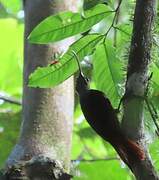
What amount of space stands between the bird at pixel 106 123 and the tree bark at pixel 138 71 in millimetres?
11

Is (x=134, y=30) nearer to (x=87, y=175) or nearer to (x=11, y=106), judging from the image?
(x=87, y=175)

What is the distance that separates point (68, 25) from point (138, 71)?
11.3 inches

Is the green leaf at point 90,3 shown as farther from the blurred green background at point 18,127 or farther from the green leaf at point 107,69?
the blurred green background at point 18,127

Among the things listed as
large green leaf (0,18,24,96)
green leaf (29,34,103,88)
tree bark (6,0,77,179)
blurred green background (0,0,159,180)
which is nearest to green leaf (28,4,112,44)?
green leaf (29,34,103,88)

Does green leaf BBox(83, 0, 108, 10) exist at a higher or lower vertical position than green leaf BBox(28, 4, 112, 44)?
higher

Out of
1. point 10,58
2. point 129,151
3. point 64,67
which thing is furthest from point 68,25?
point 10,58

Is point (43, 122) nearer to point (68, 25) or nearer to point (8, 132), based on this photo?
point (68, 25)

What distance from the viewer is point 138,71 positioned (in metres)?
0.68

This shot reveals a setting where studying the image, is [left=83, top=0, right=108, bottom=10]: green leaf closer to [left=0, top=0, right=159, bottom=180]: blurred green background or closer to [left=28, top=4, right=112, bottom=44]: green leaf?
[left=28, top=4, right=112, bottom=44]: green leaf

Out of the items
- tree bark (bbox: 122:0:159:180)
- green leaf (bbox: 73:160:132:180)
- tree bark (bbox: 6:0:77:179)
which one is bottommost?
green leaf (bbox: 73:160:132:180)

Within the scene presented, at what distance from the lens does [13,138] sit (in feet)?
5.36

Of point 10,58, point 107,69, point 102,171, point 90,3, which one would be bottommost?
point 102,171

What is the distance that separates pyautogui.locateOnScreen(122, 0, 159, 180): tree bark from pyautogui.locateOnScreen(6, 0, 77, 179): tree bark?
0.93 feet

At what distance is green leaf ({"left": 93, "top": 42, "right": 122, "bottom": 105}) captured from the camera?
38.0 inches
